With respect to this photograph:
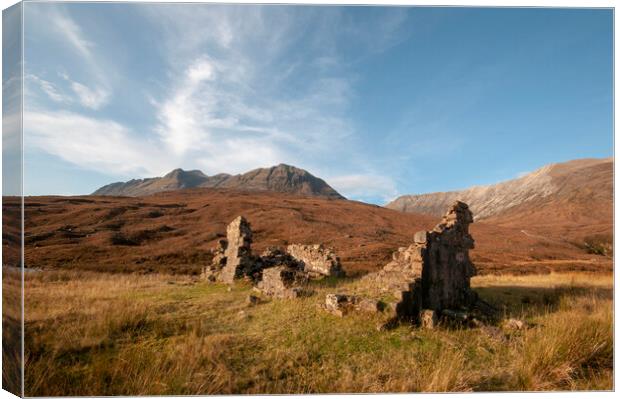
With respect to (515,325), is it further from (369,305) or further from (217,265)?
(217,265)

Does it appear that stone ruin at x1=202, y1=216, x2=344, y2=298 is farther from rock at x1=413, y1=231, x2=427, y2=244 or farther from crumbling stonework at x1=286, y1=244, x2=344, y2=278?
rock at x1=413, y1=231, x2=427, y2=244

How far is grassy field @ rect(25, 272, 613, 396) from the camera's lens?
4371 mm

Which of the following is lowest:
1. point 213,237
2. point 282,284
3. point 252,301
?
point 252,301

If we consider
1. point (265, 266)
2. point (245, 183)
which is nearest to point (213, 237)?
point (265, 266)

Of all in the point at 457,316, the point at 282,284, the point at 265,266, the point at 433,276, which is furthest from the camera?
the point at 265,266

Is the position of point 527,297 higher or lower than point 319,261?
lower

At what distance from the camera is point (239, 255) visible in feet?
42.2

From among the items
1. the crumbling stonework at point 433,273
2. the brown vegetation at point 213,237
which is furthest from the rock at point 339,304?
the brown vegetation at point 213,237

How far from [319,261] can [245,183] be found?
11546 cm

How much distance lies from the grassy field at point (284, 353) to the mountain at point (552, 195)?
57457 millimetres

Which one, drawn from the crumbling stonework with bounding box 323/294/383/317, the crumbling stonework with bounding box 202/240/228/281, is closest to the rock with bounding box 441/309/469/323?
the crumbling stonework with bounding box 323/294/383/317

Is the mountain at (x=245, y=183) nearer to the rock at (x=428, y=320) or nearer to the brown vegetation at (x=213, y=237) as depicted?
the brown vegetation at (x=213, y=237)

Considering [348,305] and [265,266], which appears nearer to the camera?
[348,305]

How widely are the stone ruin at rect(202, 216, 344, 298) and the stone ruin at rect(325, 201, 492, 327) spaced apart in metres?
2.61
